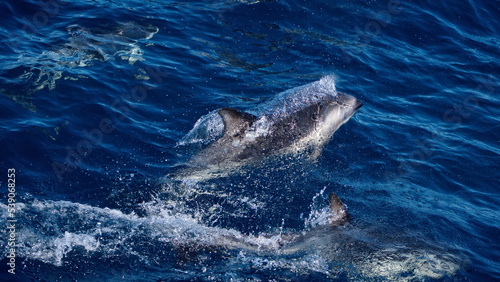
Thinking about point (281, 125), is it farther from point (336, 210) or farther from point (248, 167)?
point (336, 210)

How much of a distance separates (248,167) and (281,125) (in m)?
1.65

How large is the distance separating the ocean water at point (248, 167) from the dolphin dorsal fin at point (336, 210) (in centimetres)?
25

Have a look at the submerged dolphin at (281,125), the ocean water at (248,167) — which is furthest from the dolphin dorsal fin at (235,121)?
the ocean water at (248,167)

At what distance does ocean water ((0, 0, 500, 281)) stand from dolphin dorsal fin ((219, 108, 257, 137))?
0.81 m

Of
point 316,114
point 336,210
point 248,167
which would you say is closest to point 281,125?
point 316,114

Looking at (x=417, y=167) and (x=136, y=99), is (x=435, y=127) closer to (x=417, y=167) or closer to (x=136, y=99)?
(x=417, y=167)

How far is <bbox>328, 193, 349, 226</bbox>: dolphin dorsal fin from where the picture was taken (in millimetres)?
10469

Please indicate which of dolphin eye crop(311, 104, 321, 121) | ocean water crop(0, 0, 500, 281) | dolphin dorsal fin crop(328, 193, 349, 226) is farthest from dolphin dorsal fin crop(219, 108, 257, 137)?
dolphin dorsal fin crop(328, 193, 349, 226)

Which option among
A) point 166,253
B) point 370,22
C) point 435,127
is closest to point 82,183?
point 166,253

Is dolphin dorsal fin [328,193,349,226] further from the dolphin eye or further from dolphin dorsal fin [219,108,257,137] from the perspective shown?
the dolphin eye

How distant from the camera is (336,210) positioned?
34.4 ft

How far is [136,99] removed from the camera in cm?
1417

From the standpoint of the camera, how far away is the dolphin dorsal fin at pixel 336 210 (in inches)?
412

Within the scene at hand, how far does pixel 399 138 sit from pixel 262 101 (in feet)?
11.9
